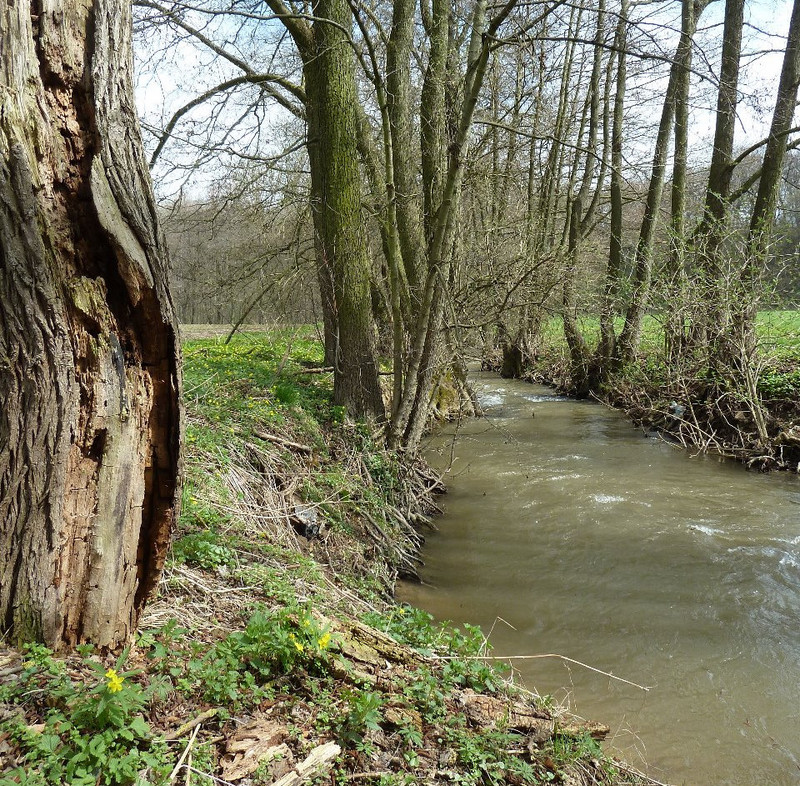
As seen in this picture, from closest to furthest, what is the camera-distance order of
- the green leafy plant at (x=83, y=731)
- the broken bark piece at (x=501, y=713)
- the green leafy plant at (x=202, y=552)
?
the green leafy plant at (x=83, y=731)
the broken bark piece at (x=501, y=713)
the green leafy plant at (x=202, y=552)

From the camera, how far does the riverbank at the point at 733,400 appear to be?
9.02 meters

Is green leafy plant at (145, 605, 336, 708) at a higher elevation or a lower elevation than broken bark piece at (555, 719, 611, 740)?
higher

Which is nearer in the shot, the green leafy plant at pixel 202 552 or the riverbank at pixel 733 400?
the green leafy plant at pixel 202 552

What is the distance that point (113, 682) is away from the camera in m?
2.00

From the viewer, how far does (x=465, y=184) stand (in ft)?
24.8

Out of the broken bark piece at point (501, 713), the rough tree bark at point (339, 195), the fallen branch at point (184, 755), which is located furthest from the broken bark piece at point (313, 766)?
the rough tree bark at point (339, 195)

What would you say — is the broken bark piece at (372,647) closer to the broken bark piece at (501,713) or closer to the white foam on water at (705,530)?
the broken bark piece at (501,713)

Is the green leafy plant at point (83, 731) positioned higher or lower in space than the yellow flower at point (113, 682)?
lower

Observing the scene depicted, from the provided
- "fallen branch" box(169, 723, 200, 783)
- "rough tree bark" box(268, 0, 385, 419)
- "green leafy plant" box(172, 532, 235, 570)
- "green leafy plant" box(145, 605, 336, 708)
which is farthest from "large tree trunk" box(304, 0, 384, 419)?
"fallen branch" box(169, 723, 200, 783)

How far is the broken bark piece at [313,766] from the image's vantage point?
207cm

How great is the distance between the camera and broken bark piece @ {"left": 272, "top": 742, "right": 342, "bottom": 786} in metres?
2.07

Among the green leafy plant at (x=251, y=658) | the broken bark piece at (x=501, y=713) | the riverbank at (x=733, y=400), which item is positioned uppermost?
the riverbank at (x=733, y=400)

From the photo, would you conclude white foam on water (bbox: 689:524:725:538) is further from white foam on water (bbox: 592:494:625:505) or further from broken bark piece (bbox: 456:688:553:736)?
broken bark piece (bbox: 456:688:553:736)

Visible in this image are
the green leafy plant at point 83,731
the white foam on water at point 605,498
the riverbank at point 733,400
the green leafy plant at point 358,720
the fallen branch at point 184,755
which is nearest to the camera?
the green leafy plant at point 83,731
